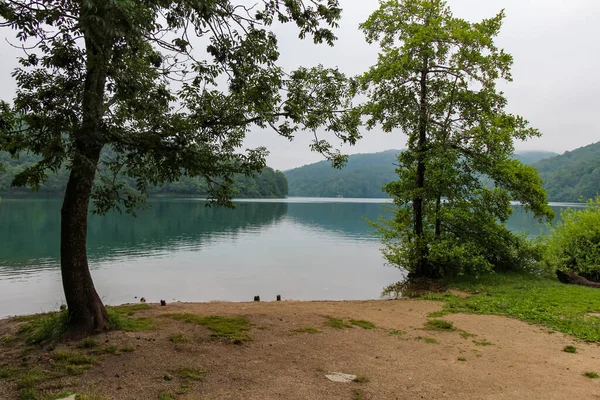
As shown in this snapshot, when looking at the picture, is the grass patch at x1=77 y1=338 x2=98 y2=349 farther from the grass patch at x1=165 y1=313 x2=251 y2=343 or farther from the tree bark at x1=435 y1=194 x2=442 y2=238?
the tree bark at x1=435 y1=194 x2=442 y2=238

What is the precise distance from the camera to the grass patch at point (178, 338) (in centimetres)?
752

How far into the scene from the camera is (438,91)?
51.8 ft

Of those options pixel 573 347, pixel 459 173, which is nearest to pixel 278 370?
pixel 573 347

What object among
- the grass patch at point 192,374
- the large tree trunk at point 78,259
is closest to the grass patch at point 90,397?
the grass patch at point 192,374

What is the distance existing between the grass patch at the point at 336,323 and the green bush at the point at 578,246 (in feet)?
38.5

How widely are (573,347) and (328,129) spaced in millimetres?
6591

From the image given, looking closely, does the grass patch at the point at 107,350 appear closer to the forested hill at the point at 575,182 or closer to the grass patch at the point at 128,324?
the grass patch at the point at 128,324

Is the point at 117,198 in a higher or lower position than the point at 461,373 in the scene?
higher

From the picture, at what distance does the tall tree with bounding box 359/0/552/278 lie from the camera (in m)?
14.3

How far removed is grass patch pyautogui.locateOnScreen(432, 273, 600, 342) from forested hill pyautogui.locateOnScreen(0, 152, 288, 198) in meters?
54.2

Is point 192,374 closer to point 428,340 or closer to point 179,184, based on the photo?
point 428,340

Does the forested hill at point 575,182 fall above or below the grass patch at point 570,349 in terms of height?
above

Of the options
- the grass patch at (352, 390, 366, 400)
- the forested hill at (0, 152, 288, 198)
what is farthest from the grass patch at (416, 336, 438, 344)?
the forested hill at (0, 152, 288, 198)

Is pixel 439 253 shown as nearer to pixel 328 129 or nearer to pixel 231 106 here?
pixel 328 129
